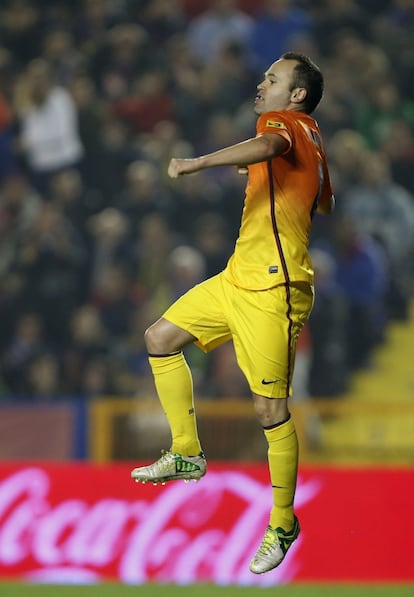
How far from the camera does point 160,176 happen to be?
11.8 metres

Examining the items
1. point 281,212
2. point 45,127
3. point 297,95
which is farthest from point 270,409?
point 45,127

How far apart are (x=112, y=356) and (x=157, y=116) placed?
8.41 feet

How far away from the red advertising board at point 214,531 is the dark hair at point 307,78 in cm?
401

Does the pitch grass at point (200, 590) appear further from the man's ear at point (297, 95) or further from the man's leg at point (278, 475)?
the man's ear at point (297, 95)

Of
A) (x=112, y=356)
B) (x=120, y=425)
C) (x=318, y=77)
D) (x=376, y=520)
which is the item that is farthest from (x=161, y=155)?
(x=318, y=77)

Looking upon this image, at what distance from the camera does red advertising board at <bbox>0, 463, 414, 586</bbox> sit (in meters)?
8.98

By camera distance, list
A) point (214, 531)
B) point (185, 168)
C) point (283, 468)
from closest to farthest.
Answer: point (185, 168) < point (283, 468) < point (214, 531)

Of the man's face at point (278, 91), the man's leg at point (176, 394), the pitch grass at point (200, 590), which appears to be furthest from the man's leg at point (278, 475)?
the pitch grass at point (200, 590)

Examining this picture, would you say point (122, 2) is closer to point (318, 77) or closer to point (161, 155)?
point (161, 155)

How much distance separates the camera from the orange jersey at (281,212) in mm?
5500

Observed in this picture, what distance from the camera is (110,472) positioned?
30.4 ft

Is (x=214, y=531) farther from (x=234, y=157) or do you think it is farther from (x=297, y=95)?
(x=234, y=157)

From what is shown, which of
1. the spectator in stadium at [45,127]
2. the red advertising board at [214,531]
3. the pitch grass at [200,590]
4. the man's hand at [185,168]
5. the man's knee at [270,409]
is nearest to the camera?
the man's hand at [185,168]

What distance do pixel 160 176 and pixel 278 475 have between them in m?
6.44
